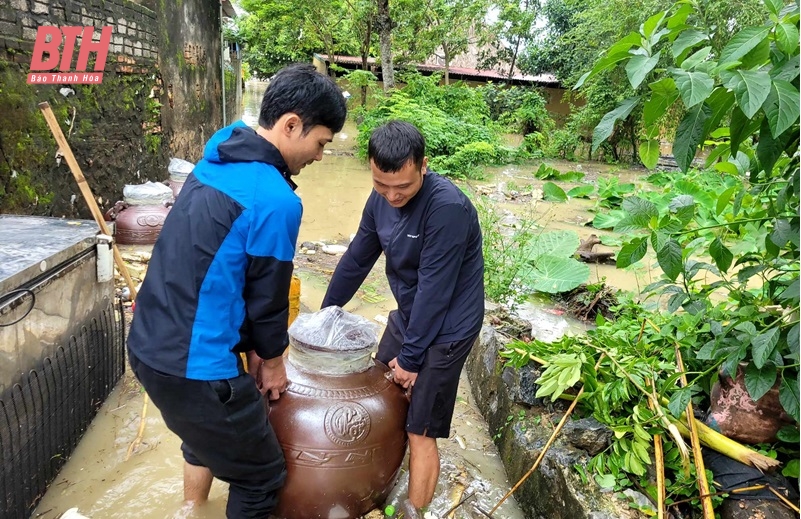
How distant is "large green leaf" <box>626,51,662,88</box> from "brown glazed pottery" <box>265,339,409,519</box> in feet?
4.58

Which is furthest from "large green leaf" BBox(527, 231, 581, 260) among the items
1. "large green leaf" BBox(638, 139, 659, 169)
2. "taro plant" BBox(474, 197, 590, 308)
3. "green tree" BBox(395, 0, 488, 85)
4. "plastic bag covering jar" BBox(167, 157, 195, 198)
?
"green tree" BBox(395, 0, 488, 85)

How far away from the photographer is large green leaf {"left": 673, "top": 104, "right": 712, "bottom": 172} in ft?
4.87

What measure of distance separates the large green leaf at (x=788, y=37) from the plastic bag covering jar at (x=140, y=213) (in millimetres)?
5609

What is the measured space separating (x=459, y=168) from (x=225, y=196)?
10839 millimetres

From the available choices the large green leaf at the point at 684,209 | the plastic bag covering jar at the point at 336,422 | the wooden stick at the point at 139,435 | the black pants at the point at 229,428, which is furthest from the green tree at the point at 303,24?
the black pants at the point at 229,428

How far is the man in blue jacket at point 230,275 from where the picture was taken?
1658 millimetres

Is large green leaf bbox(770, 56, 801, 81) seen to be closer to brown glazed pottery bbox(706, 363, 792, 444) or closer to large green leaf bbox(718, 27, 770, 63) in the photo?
large green leaf bbox(718, 27, 770, 63)

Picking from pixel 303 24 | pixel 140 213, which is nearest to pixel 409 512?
pixel 140 213

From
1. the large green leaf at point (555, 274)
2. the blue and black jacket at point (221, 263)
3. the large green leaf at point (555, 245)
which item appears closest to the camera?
the blue and black jacket at point (221, 263)

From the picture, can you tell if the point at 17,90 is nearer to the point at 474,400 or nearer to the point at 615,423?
the point at 474,400

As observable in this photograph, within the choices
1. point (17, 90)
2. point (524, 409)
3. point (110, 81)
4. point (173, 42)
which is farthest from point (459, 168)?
point (524, 409)

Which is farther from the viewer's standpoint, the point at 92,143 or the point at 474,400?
the point at 92,143

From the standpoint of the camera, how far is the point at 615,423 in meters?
2.28

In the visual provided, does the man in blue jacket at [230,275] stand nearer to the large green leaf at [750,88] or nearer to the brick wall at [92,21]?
the large green leaf at [750,88]
